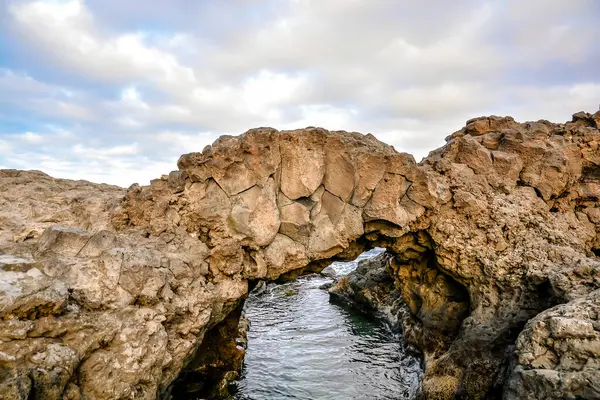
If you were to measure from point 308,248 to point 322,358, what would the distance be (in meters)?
7.32

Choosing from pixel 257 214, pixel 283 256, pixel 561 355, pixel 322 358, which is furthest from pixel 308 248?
pixel 322 358

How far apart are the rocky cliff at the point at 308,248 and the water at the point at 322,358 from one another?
1.93 m

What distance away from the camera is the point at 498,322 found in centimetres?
1189

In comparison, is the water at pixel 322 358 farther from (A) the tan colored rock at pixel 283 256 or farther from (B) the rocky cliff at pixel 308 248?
(A) the tan colored rock at pixel 283 256

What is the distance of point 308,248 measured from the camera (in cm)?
1224

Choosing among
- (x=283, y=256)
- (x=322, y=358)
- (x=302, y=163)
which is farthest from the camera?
(x=322, y=358)

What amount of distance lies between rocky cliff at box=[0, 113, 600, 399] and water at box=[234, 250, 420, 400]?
6.33ft

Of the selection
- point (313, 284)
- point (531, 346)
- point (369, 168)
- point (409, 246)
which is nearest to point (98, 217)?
point (369, 168)

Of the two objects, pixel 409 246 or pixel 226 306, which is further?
pixel 409 246

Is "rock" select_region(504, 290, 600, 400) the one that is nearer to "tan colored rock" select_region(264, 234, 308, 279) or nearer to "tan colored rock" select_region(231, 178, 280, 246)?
"tan colored rock" select_region(264, 234, 308, 279)

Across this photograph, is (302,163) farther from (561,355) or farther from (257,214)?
(561,355)

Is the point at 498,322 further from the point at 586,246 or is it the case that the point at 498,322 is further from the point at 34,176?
the point at 34,176

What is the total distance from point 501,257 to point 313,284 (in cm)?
2387

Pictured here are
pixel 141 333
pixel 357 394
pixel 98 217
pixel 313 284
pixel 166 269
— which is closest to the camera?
pixel 141 333
